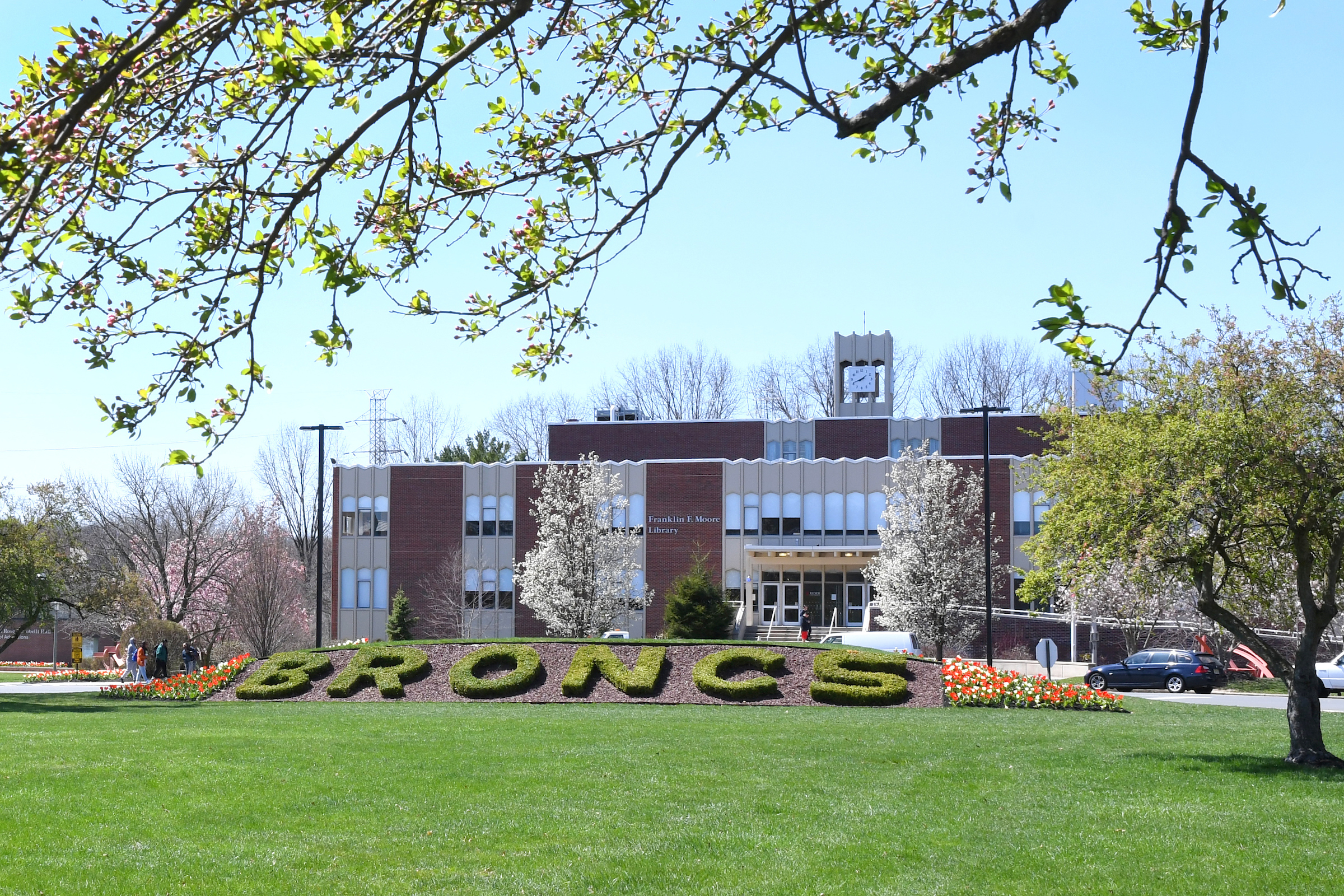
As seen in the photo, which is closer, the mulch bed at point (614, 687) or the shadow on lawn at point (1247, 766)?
the shadow on lawn at point (1247, 766)

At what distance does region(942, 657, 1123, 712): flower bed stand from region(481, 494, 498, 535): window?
35284 mm

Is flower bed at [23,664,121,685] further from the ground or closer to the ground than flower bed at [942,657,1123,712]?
closer to the ground

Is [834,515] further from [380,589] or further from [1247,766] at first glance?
[1247,766]

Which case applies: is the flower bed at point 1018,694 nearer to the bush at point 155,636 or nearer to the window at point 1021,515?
the bush at point 155,636

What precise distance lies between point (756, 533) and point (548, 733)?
3889 centimetres

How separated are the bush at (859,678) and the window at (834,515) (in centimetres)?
2811

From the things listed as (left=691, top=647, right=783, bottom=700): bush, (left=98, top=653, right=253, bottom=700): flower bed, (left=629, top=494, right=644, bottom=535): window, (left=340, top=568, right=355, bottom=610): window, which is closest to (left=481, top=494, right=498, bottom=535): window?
(left=629, top=494, right=644, bottom=535): window

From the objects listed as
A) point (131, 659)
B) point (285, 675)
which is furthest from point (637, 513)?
point (285, 675)

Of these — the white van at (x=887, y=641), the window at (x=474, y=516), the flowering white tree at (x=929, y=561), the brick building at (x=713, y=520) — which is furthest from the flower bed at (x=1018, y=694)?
the window at (x=474, y=516)

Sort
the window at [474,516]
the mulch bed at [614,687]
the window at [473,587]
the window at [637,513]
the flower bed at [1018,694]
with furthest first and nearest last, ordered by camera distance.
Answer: the window at [474,516] < the window at [473,587] < the window at [637,513] < the mulch bed at [614,687] < the flower bed at [1018,694]

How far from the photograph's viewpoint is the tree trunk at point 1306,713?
47.8ft

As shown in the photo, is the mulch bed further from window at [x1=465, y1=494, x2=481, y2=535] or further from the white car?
window at [x1=465, y1=494, x2=481, y2=535]

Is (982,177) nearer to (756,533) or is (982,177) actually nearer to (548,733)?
(548,733)

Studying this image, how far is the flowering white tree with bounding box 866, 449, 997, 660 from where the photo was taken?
1668 inches
